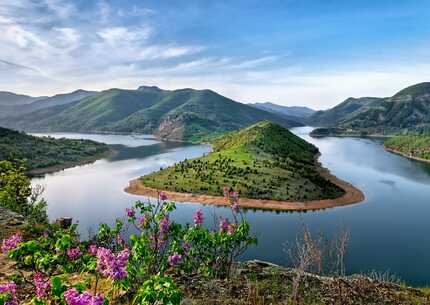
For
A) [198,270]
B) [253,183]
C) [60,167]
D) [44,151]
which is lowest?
[60,167]

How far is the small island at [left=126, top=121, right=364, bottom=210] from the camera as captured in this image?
74812mm

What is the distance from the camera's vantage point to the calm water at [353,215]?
45.0 m

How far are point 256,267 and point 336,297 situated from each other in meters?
4.13

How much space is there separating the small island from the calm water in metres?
4.38

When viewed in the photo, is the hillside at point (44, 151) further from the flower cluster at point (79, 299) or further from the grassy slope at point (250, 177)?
the flower cluster at point (79, 299)

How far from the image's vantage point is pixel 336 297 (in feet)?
42.7

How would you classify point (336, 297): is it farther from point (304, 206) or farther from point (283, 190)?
point (283, 190)

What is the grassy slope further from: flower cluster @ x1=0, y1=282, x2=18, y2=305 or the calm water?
flower cluster @ x1=0, y1=282, x2=18, y2=305

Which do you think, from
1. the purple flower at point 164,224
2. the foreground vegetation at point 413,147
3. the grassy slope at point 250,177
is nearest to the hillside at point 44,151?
the grassy slope at point 250,177

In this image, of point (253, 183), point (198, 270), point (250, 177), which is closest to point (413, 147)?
point (250, 177)

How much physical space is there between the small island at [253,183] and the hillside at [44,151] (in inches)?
1965

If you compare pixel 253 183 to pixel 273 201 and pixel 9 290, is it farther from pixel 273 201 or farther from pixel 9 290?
pixel 9 290

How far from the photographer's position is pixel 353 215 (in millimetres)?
64750

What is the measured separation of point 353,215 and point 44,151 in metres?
117
